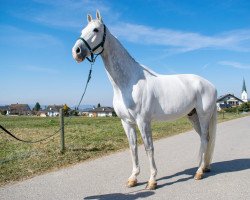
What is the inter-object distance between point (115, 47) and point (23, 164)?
3820 millimetres

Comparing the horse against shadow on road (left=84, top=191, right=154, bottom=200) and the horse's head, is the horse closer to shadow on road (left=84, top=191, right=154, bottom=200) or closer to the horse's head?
the horse's head

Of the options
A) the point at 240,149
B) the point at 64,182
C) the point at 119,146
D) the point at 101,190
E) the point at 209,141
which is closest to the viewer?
the point at 101,190

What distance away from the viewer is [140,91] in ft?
16.9

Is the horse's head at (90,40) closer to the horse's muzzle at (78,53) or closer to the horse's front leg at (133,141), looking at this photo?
the horse's muzzle at (78,53)

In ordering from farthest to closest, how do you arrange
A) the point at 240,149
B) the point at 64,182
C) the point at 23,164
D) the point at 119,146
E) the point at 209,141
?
1. the point at 119,146
2. the point at 240,149
3. the point at 23,164
4. the point at 209,141
5. the point at 64,182

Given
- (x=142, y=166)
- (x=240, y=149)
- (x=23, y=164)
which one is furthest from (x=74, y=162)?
(x=240, y=149)

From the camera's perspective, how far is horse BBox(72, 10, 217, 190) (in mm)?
4941

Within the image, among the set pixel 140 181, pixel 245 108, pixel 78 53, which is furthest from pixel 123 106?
pixel 245 108

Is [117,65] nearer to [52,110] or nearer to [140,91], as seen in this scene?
[140,91]

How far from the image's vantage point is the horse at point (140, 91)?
16.2ft

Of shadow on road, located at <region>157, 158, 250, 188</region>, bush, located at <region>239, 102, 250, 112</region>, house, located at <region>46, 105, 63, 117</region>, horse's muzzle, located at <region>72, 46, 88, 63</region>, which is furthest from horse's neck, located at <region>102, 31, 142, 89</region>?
house, located at <region>46, 105, 63, 117</region>

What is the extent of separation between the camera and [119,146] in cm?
1034

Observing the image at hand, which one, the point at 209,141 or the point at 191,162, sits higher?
the point at 209,141

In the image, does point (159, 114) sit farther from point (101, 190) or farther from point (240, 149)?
point (240, 149)
